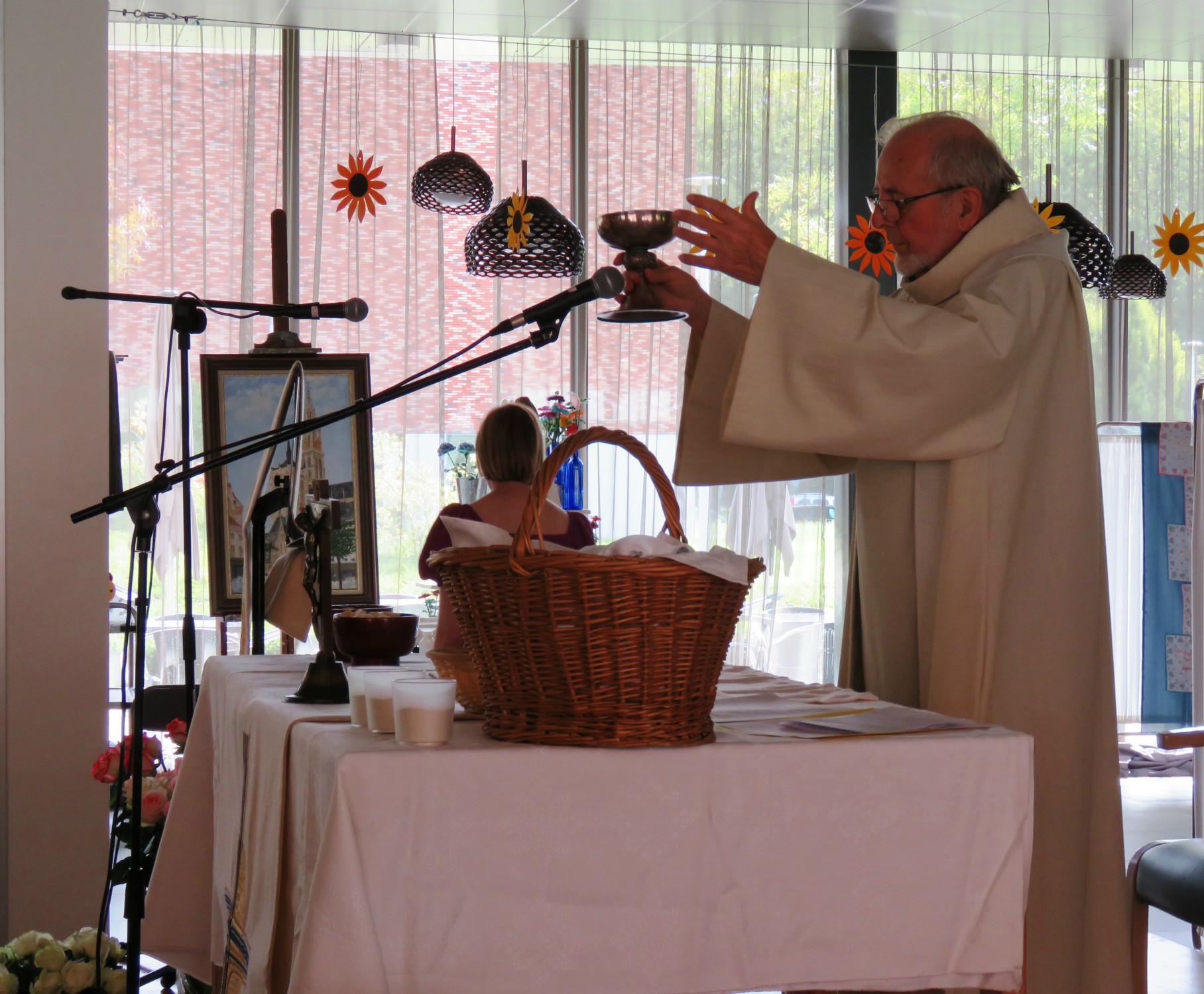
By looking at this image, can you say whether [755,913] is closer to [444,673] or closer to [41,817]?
[444,673]

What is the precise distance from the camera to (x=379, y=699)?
1.34 m

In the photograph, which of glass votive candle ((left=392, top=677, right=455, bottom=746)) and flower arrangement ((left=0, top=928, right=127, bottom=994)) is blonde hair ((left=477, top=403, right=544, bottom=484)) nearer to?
flower arrangement ((left=0, top=928, right=127, bottom=994))

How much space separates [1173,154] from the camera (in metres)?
7.00

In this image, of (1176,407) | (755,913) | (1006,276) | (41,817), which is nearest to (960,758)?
(755,913)

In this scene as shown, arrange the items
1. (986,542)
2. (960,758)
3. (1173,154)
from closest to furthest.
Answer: (960,758) → (986,542) → (1173,154)

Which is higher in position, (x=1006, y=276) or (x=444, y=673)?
(x=1006, y=276)

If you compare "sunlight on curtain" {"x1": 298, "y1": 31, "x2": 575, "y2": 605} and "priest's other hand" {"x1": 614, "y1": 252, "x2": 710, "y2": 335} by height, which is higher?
"sunlight on curtain" {"x1": 298, "y1": 31, "x2": 575, "y2": 605}

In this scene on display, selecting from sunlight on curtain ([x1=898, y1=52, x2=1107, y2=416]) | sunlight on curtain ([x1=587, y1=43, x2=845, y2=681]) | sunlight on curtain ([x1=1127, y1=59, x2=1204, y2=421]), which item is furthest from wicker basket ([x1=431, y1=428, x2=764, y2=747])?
sunlight on curtain ([x1=1127, y1=59, x2=1204, y2=421])

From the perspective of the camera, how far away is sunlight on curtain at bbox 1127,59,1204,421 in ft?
22.9

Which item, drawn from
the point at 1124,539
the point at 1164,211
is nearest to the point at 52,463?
the point at 1124,539

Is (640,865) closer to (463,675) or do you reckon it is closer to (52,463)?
(463,675)

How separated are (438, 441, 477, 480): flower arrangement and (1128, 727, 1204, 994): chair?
11.7 ft

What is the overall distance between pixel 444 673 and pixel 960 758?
1.88ft

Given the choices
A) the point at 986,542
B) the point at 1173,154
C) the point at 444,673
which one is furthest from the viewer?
the point at 1173,154
